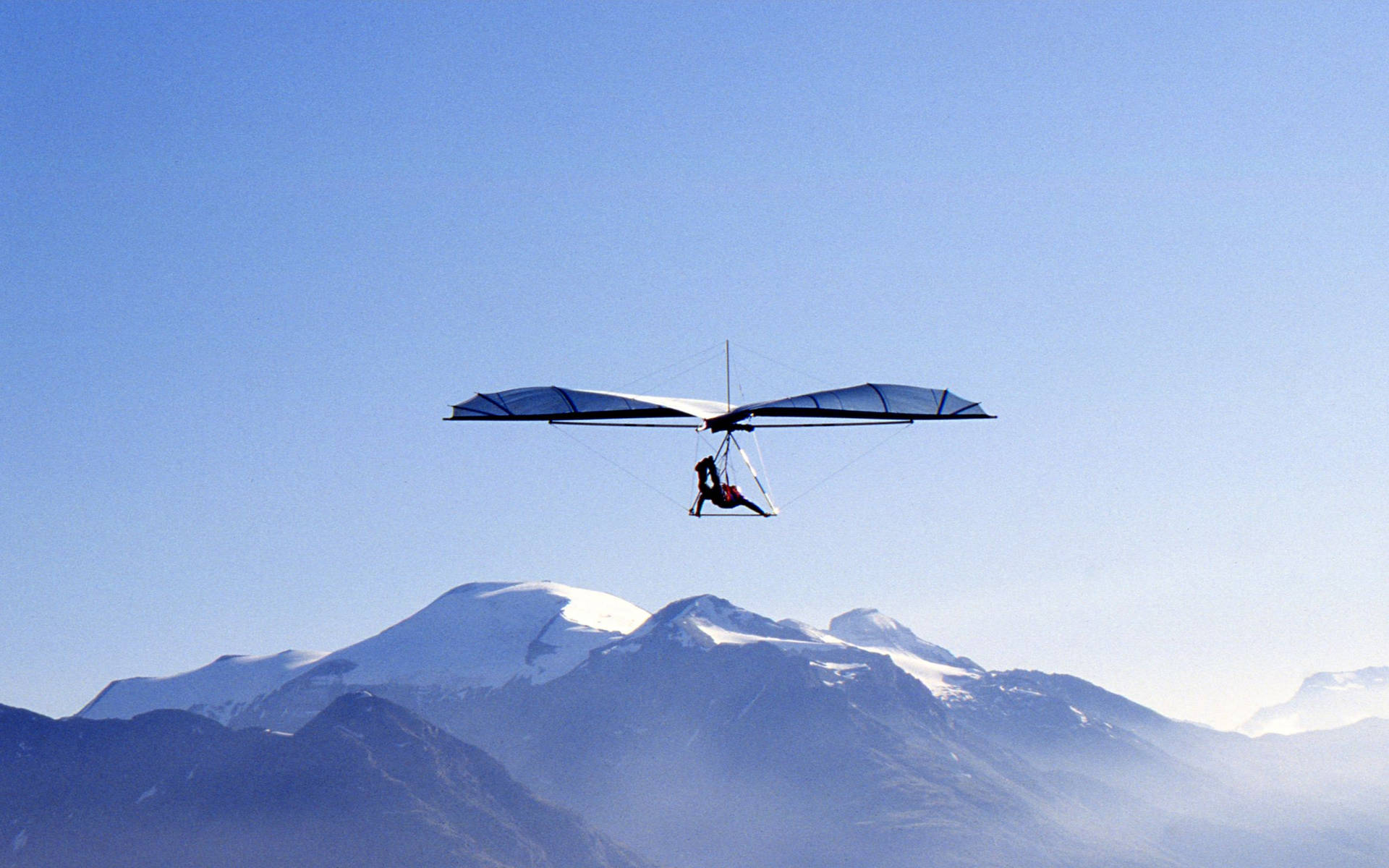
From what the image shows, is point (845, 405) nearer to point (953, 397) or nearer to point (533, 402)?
point (953, 397)

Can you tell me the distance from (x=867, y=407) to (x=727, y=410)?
8.93 meters

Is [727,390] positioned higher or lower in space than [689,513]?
higher

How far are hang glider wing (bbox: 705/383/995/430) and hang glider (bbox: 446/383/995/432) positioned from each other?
0.14ft

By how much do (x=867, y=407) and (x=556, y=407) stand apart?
18.6 metres

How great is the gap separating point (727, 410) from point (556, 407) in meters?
11.7

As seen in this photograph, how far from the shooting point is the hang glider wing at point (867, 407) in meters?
86.4

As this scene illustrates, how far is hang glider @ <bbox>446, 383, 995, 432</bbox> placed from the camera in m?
85.3

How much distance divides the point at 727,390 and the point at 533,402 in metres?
12.2

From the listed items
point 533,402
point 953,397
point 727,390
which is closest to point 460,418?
point 533,402

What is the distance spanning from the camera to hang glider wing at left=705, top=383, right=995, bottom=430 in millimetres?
86438

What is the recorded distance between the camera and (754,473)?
3580 inches

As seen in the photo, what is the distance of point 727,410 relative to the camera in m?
91.3

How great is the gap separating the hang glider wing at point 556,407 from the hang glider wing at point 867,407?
412cm

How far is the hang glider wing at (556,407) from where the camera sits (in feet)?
279
